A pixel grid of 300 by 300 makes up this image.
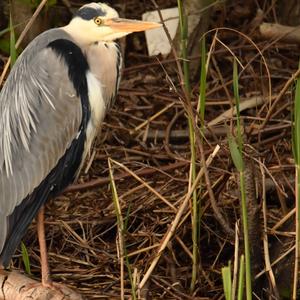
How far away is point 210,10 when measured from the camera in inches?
184

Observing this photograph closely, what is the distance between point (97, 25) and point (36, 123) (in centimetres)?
39

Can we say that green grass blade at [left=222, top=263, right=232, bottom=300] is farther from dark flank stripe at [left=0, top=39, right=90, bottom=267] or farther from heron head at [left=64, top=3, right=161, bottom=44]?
A: heron head at [left=64, top=3, right=161, bottom=44]

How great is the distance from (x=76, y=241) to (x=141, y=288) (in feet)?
2.79

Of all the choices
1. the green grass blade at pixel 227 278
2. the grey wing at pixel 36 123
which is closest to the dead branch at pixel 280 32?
the grey wing at pixel 36 123

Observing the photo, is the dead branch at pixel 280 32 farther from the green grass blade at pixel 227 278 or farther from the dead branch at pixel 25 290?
the green grass blade at pixel 227 278

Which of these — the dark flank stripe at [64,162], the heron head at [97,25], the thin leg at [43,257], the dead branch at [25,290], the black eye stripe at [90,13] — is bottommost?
the thin leg at [43,257]

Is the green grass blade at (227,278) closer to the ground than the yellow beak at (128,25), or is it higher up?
closer to the ground

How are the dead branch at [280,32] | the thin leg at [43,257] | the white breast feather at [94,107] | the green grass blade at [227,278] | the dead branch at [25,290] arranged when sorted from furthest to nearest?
the dead branch at [280,32], the white breast feather at [94,107], the thin leg at [43,257], the dead branch at [25,290], the green grass blade at [227,278]

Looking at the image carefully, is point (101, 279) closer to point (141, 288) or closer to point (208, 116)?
point (141, 288)

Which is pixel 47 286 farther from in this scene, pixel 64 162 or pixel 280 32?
pixel 280 32

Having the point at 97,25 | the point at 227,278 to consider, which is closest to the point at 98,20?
the point at 97,25

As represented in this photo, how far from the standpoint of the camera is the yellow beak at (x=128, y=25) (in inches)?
130

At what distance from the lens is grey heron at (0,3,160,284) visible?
11.0 ft

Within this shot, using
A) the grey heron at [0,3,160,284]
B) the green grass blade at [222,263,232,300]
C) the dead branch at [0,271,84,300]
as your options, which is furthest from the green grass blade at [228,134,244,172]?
the grey heron at [0,3,160,284]
